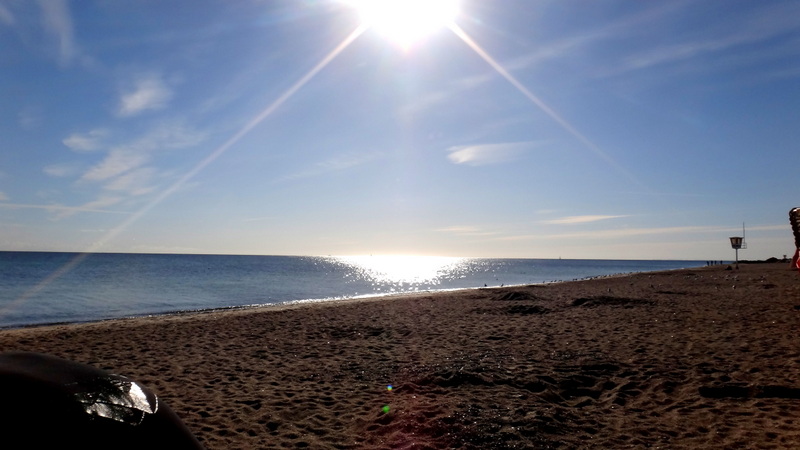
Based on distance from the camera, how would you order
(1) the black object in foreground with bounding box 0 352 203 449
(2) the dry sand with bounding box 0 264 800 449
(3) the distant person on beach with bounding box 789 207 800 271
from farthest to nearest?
(3) the distant person on beach with bounding box 789 207 800 271 → (2) the dry sand with bounding box 0 264 800 449 → (1) the black object in foreground with bounding box 0 352 203 449

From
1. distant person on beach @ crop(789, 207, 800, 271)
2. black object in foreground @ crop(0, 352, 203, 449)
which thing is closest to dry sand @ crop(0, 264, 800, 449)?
distant person on beach @ crop(789, 207, 800, 271)

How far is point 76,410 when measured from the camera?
1.30 metres

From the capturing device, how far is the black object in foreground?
123cm

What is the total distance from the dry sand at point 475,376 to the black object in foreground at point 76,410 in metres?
4.58

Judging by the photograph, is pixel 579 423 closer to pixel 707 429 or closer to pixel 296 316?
pixel 707 429

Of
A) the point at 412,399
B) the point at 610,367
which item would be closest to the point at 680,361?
the point at 610,367

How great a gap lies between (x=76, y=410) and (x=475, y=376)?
25.0 feet

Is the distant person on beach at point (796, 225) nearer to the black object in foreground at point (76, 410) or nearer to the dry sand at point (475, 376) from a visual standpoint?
the dry sand at point (475, 376)

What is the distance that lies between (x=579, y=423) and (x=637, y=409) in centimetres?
119

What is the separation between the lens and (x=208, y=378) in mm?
8898

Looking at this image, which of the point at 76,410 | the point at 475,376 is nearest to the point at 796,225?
the point at 475,376

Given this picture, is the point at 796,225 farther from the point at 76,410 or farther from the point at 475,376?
the point at 76,410

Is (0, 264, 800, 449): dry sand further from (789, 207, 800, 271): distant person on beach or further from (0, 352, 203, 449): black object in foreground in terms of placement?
(0, 352, 203, 449): black object in foreground

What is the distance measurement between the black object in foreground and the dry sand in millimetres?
4580
